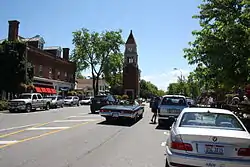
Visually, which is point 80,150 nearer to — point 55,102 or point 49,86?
point 55,102

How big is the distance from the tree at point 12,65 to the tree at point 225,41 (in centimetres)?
2151

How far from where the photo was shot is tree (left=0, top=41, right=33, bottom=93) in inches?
1296

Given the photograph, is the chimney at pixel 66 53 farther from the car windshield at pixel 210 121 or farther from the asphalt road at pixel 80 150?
the car windshield at pixel 210 121

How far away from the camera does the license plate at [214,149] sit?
5680 millimetres

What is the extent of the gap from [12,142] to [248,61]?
10.4 metres

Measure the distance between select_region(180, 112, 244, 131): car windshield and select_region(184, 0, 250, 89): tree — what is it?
287 inches

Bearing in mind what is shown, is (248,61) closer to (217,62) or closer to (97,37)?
(217,62)

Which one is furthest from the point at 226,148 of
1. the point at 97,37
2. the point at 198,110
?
the point at 97,37

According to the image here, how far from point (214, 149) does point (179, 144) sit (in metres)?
0.66

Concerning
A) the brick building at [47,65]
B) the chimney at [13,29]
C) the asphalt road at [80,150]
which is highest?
the chimney at [13,29]

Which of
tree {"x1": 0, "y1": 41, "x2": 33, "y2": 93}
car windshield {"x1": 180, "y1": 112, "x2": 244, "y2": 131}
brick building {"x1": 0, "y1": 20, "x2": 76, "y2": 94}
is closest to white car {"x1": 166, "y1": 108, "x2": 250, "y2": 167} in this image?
car windshield {"x1": 180, "y1": 112, "x2": 244, "y2": 131}

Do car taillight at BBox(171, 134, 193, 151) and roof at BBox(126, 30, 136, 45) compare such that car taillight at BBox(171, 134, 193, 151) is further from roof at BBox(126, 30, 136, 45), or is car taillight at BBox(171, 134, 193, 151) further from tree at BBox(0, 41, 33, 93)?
roof at BBox(126, 30, 136, 45)

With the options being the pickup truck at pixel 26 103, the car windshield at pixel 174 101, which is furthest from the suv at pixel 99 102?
the car windshield at pixel 174 101

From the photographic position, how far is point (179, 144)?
19.5 feet
